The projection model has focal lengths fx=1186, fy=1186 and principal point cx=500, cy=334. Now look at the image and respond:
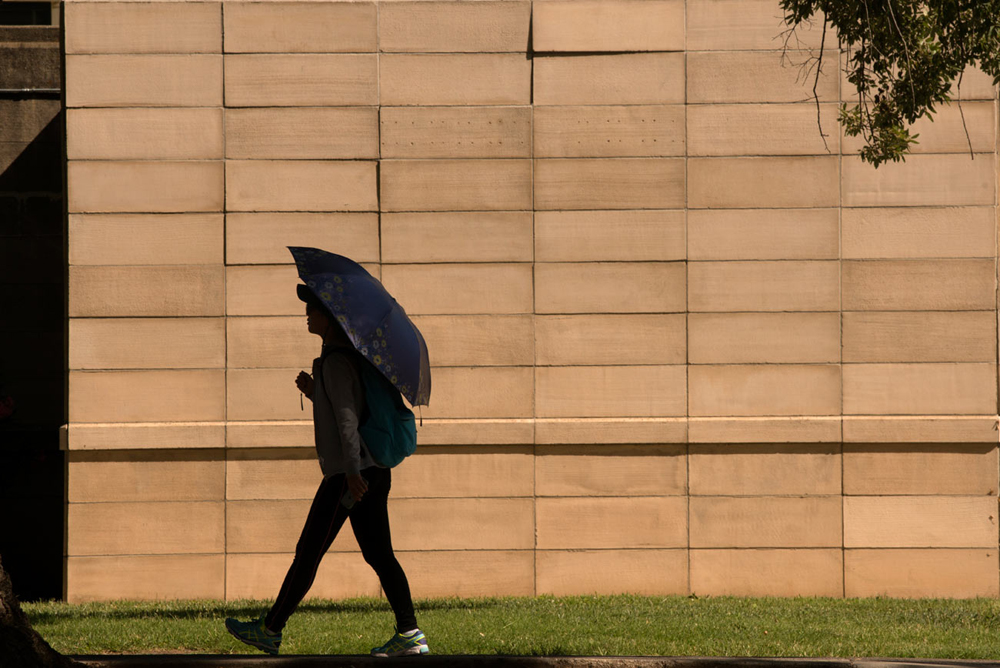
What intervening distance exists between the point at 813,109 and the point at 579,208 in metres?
2.08

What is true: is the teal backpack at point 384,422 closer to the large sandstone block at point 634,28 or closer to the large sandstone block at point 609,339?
the large sandstone block at point 609,339

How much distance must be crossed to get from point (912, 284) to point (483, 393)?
11.8 feet

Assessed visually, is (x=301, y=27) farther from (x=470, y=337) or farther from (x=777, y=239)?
(x=777, y=239)

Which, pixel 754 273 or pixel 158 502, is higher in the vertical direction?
pixel 754 273

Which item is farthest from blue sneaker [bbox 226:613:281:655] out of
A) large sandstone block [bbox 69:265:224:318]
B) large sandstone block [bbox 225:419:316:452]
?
large sandstone block [bbox 69:265:224:318]

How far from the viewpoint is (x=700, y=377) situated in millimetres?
9672

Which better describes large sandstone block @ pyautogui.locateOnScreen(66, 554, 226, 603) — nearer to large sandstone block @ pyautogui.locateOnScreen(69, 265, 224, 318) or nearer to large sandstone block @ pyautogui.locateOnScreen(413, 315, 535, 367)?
large sandstone block @ pyautogui.locateOnScreen(69, 265, 224, 318)

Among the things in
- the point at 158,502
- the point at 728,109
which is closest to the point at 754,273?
the point at 728,109

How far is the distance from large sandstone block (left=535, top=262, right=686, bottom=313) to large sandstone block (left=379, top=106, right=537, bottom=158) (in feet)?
3.41

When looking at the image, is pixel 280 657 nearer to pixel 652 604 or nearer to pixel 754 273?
pixel 652 604

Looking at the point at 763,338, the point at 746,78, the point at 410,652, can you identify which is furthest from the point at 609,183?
the point at 410,652

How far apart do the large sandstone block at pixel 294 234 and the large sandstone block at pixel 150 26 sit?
1449 mm

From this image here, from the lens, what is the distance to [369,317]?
228 inches

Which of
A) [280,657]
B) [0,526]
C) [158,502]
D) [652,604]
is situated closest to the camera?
[280,657]
